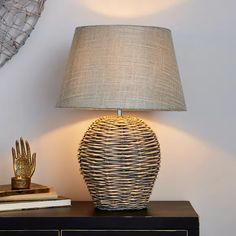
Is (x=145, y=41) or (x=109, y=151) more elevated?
(x=145, y=41)

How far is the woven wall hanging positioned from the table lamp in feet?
1.17

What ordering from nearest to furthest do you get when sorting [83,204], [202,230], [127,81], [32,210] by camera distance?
[127,81] → [32,210] → [83,204] → [202,230]

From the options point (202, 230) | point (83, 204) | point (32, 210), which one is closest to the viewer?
point (32, 210)

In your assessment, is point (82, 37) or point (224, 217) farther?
point (224, 217)

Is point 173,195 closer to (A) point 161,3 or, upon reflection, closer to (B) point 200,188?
(B) point 200,188

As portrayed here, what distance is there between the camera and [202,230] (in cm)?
196

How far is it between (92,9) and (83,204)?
0.65 meters

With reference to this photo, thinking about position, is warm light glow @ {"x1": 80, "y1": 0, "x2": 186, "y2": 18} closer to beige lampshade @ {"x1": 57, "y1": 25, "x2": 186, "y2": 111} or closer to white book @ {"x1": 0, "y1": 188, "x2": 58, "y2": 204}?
beige lampshade @ {"x1": 57, "y1": 25, "x2": 186, "y2": 111}

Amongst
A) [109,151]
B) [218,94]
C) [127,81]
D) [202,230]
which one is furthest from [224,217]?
[127,81]

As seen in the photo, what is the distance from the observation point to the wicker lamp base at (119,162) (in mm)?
1658

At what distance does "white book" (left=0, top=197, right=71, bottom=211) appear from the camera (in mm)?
1698

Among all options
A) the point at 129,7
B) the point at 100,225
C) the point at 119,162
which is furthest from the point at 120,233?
the point at 129,7

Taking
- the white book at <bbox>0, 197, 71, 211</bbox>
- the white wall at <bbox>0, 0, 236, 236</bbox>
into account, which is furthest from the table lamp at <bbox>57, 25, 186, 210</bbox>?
the white wall at <bbox>0, 0, 236, 236</bbox>

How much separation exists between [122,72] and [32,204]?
0.48 meters
